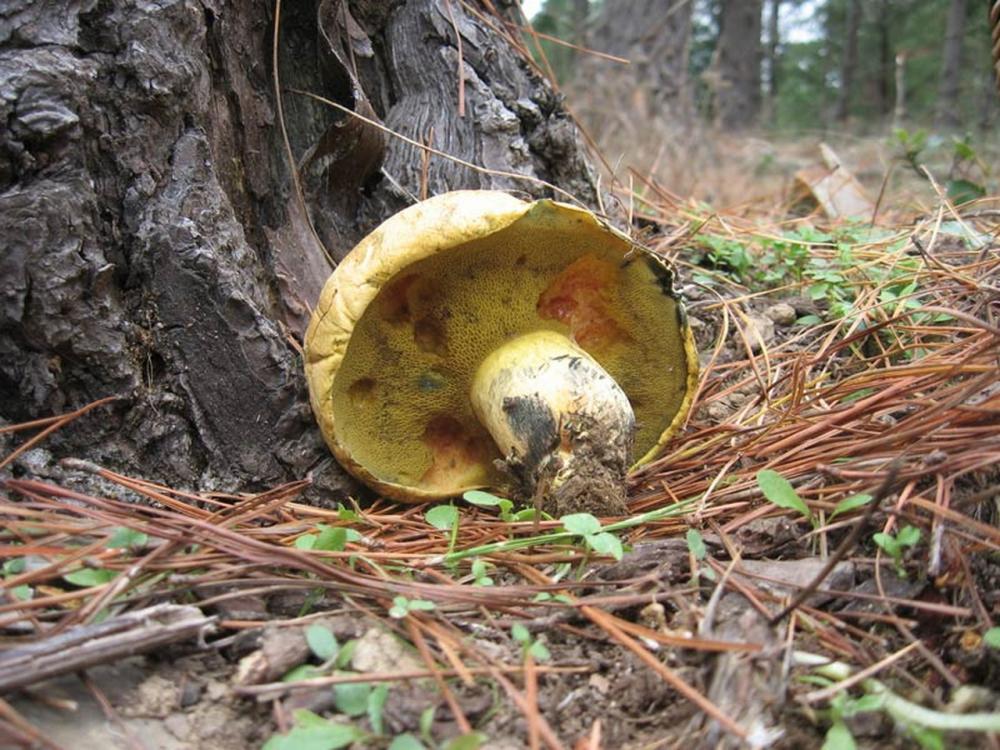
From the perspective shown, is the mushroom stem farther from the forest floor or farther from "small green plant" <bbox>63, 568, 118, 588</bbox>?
"small green plant" <bbox>63, 568, 118, 588</bbox>

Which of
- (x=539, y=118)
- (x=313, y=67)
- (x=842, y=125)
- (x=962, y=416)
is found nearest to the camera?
(x=962, y=416)

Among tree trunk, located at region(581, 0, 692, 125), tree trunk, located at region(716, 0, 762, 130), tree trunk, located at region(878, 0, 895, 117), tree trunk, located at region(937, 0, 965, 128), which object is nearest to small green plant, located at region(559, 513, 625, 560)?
tree trunk, located at region(581, 0, 692, 125)

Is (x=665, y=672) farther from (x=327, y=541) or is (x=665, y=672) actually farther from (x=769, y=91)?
(x=769, y=91)

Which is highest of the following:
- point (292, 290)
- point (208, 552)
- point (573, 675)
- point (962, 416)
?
point (292, 290)

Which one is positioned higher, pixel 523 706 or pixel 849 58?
pixel 849 58

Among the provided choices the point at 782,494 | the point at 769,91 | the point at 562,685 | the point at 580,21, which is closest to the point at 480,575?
the point at 562,685

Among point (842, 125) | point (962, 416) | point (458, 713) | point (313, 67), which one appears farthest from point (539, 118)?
point (842, 125)

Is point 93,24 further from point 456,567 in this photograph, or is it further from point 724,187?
point 724,187

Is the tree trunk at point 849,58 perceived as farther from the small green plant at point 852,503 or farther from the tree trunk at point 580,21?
the small green plant at point 852,503

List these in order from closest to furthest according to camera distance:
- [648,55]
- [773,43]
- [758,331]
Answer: [758,331]
[648,55]
[773,43]
